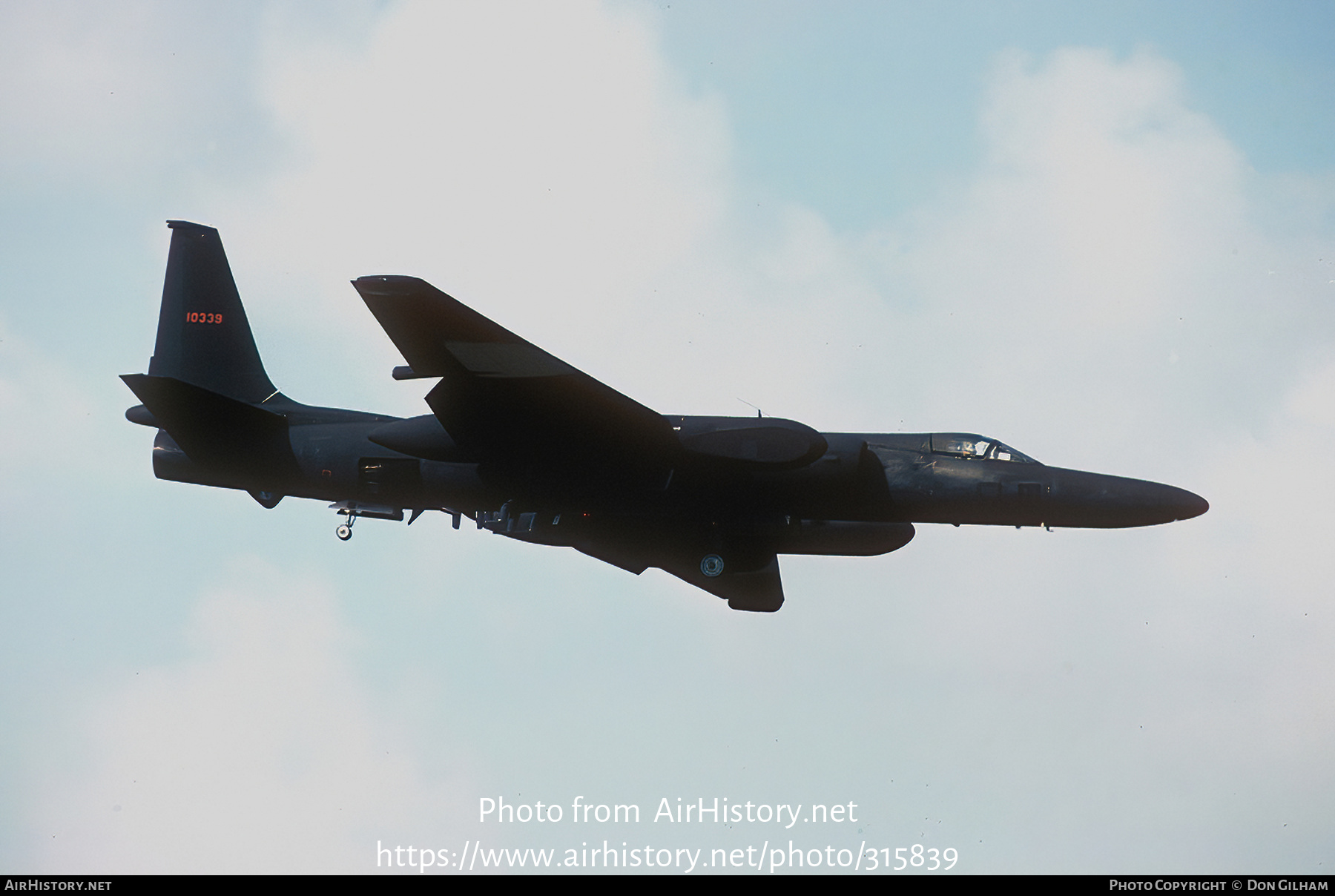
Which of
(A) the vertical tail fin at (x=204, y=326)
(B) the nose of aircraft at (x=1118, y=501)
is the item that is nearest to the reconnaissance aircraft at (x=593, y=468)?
(B) the nose of aircraft at (x=1118, y=501)

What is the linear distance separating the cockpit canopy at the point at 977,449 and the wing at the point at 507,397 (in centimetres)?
488

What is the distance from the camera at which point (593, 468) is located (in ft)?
70.3

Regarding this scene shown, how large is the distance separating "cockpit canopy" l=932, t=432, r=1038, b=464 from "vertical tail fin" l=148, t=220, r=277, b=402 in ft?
46.7

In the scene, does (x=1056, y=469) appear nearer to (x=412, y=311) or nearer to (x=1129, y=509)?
(x=1129, y=509)

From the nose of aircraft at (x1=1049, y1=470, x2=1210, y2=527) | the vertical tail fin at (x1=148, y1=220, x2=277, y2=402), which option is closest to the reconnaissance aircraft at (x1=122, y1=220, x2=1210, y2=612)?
the nose of aircraft at (x1=1049, y1=470, x2=1210, y2=527)

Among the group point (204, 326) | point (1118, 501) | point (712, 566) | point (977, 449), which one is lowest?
point (712, 566)

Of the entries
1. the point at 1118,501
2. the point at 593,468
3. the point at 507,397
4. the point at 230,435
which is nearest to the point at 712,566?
the point at 593,468

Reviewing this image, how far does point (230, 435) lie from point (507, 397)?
6.71m

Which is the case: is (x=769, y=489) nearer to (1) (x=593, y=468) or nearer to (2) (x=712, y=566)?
(2) (x=712, y=566)

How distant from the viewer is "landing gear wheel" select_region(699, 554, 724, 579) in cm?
2195

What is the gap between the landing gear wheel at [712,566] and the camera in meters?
22.0

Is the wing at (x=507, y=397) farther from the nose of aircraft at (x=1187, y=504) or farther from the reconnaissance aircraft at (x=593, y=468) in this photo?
the nose of aircraft at (x=1187, y=504)

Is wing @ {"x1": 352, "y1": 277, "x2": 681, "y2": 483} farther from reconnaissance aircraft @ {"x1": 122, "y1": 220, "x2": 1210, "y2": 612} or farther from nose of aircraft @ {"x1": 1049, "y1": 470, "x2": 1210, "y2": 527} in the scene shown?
nose of aircraft @ {"x1": 1049, "y1": 470, "x2": 1210, "y2": 527}
